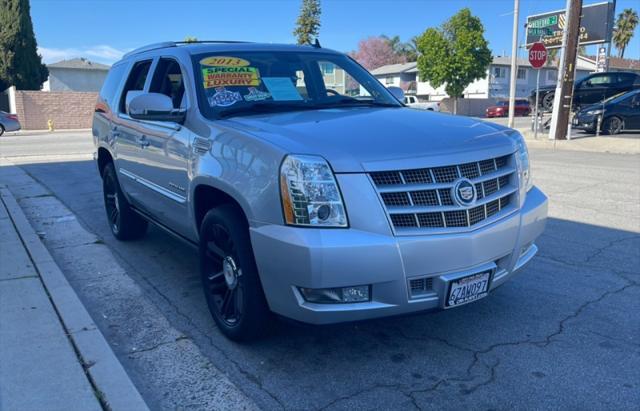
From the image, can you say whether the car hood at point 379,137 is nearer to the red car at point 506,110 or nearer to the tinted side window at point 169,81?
the tinted side window at point 169,81

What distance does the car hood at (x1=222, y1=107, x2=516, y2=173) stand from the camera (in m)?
2.96

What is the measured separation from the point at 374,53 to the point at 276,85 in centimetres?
8363

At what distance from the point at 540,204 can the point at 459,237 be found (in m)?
1.08

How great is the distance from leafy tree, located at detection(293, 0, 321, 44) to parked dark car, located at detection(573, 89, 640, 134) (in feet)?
156

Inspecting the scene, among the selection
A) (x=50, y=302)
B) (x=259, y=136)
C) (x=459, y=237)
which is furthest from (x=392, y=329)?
(x=50, y=302)

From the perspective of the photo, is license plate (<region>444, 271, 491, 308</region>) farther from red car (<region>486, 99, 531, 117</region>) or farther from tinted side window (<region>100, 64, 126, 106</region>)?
red car (<region>486, 99, 531, 117</region>)

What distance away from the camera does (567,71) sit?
17.2 metres

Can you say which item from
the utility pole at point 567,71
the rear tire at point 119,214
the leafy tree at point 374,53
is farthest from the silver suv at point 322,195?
the leafy tree at point 374,53

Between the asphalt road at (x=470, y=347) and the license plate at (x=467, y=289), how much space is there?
0.19m

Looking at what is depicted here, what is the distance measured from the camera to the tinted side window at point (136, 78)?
5307 millimetres

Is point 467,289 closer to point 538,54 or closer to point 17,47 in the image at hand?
point 538,54

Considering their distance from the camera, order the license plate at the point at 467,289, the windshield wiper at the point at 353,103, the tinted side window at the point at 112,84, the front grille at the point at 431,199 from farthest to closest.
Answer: the tinted side window at the point at 112,84
the windshield wiper at the point at 353,103
the license plate at the point at 467,289
the front grille at the point at 431,199

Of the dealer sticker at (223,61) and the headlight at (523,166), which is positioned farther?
the dealer sticker at (223,61)

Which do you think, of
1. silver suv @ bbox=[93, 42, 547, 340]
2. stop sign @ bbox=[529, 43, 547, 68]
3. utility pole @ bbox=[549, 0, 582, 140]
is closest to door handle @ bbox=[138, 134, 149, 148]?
silver suv @ bbox=[93, 42, 547, 340]
